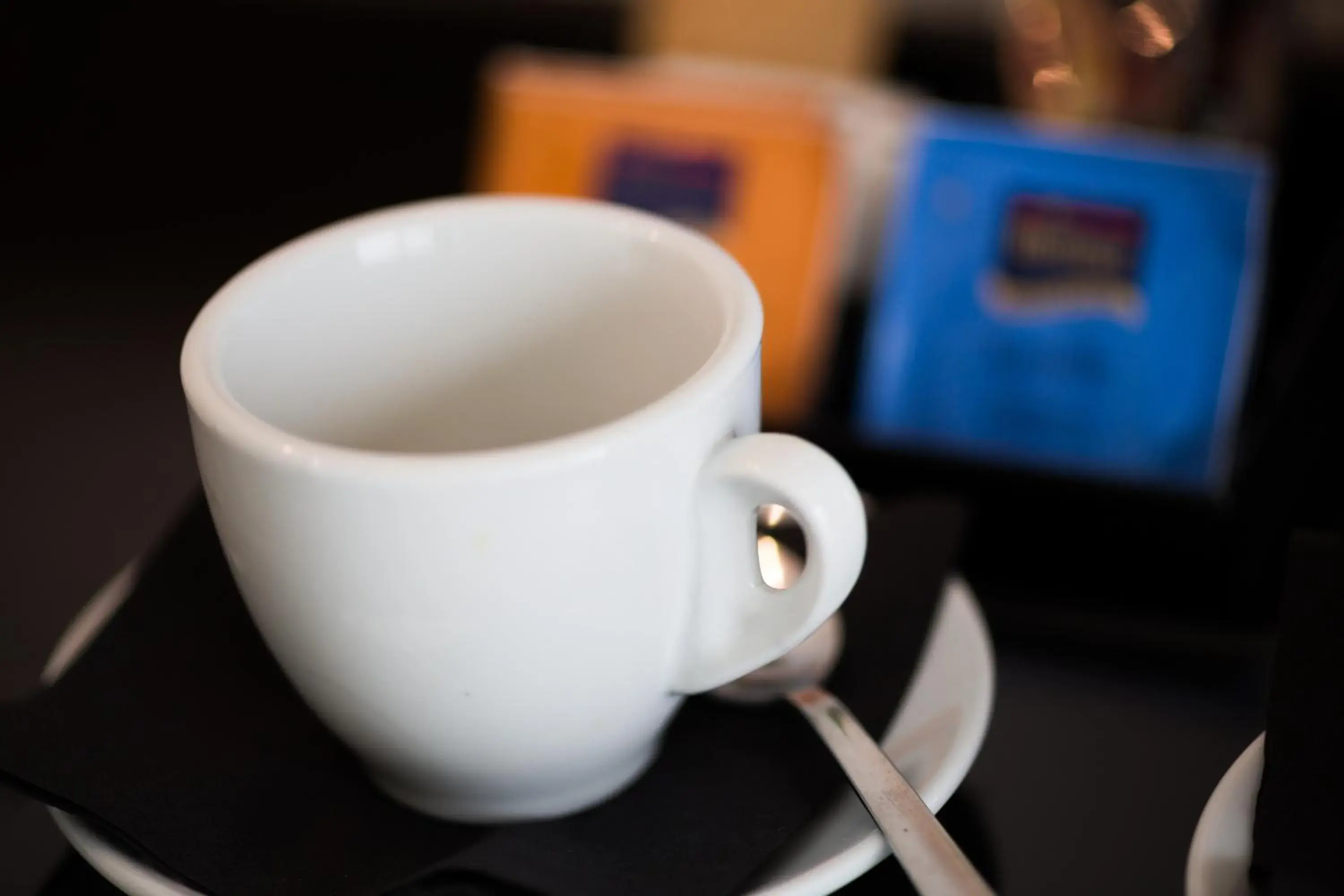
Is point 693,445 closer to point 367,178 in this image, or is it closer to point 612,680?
point 612,680

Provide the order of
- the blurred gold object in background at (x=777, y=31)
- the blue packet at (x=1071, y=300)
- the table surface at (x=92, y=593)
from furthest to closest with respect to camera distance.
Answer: the blurred gold object in background at (x=777, y=31) → the blue packet at (x=1071, y=300) → the table surface at (x=92, y=593)

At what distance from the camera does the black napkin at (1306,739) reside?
0.33 meters

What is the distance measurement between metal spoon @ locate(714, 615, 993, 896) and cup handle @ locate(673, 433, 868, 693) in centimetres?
4

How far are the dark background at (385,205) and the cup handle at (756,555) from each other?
12 centimetres

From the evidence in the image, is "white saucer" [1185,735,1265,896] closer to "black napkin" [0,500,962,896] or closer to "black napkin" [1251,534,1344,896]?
"black napkin" [1251,534,1344,896]

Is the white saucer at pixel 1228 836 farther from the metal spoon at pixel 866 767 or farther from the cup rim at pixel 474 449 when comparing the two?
the cup rim at pixel 474 449

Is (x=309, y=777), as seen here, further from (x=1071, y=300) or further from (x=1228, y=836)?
(x=1071, y=300)

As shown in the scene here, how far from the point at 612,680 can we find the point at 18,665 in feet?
0.93

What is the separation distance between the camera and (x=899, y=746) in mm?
436

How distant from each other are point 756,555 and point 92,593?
1.09ft

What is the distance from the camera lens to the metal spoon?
0.35 metres

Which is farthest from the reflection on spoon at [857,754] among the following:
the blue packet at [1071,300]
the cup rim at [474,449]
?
the blue packet at [1071,300]

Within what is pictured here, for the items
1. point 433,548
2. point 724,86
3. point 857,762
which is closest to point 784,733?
point 857,762

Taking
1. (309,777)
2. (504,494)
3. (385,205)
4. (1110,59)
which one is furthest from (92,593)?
(1110,59)
